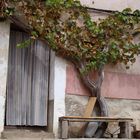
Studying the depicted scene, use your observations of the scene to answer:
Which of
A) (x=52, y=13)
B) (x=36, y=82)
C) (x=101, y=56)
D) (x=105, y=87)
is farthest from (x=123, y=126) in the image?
(x=52, y=13)

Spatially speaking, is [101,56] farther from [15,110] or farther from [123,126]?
[15,110]

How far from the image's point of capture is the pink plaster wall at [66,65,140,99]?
723 cm

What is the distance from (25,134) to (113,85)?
194cm

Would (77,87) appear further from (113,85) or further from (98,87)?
(113,85)

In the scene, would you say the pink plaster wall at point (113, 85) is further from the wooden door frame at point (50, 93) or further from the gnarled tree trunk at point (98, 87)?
the wooden door frame at point (50, 93)

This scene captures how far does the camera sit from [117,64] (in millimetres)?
7664

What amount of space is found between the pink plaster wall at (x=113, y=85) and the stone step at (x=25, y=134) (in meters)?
0.85

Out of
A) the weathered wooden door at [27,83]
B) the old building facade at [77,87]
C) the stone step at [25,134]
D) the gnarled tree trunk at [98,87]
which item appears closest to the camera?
the stone step at [25,134]

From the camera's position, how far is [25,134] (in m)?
6.75

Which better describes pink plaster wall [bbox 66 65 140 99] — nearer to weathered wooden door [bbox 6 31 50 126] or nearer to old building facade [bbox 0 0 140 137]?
old building facade [bbox 0 0 140 137]

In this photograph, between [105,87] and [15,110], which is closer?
[15,110]

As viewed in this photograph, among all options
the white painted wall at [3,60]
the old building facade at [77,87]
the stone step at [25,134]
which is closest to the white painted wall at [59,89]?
the old building facade at [77,87]

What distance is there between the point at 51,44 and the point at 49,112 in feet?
4.05

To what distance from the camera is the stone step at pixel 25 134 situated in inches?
259
